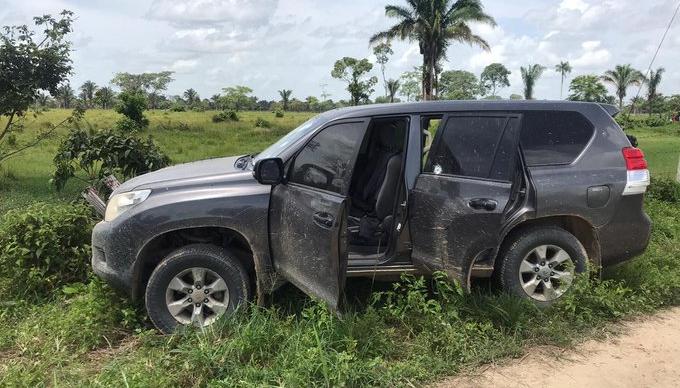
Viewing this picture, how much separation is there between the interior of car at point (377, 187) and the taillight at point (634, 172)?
1.79m

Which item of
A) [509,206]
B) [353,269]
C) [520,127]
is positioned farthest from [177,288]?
[520,127]

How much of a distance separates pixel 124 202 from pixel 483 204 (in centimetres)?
267

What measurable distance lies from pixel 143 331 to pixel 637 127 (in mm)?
56661

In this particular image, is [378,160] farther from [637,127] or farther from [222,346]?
[637,127]

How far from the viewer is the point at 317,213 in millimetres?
3814

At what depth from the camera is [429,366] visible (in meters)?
3.66

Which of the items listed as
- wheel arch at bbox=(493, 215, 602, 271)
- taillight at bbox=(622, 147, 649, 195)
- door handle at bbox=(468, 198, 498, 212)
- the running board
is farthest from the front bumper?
taillight at bbox=(622, 147, 649, 195)

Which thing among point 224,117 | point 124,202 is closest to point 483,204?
point 124,202

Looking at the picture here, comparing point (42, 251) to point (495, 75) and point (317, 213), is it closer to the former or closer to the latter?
point (317, 213)

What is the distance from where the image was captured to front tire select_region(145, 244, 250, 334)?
4078 millimetres

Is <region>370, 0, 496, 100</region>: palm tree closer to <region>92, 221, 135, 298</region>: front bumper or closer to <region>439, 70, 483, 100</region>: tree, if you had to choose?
<region>92, 221, 135, 298</region>: front bumper

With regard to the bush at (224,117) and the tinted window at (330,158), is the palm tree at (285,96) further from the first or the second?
the tinted window at (330,158)

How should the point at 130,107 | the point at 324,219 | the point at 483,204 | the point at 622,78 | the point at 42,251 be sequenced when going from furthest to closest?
the point at 622,78, the point at 130,107, the point at 42,251, the point at 483,204, the point at 324,219

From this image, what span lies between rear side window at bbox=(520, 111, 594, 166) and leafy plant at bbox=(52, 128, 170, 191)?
4663mm
